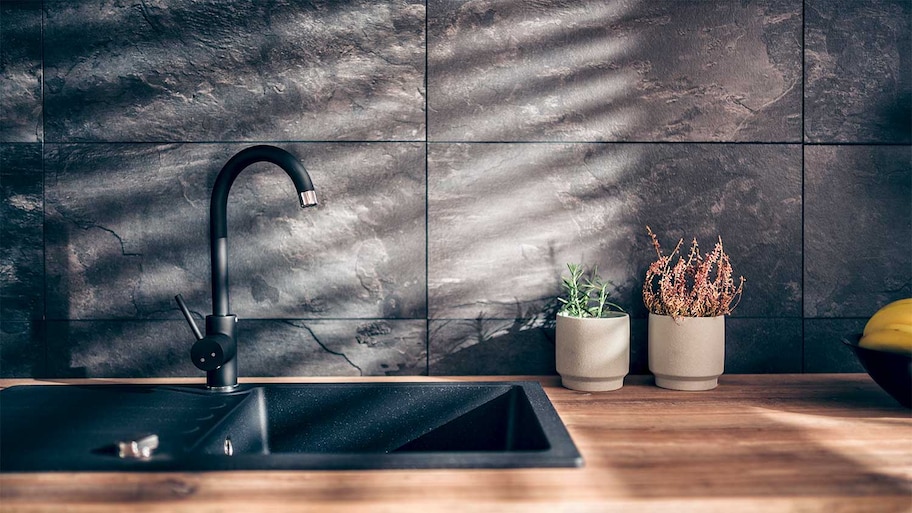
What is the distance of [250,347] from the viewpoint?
128 centimetres

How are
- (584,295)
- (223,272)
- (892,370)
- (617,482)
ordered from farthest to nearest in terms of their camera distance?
(584,295) → (223,272) → (892,370) → (617,482)

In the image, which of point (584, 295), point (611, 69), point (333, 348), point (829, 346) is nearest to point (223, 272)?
point (333, 348)

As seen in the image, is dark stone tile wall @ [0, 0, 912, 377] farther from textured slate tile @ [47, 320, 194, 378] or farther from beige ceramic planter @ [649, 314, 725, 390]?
beige ceramic planter @ [649, 314, 725, 390]

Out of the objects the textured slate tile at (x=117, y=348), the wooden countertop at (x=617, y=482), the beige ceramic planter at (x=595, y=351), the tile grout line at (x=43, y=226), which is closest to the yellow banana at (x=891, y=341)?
the wooden countertop at (x=617, y=482)

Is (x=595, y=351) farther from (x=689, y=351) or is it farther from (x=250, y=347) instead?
(x=250, y=347)

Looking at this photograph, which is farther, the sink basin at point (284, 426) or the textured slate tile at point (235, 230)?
the textured slate tile at point (235, 230)

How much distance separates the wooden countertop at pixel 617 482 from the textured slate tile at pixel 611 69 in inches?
22.9

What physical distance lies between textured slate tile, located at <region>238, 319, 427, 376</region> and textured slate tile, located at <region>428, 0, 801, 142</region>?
0.38 meters

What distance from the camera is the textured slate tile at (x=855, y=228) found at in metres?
1.30

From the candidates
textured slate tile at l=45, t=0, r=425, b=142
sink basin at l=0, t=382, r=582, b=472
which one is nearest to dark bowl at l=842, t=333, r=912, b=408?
sink basin at l=0, t=382, r=582, b=472

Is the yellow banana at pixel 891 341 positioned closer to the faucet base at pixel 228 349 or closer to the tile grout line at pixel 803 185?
the tile grout line at pixel 803 185

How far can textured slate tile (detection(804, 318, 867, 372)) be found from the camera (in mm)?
1308

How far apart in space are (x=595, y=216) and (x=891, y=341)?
0.52m

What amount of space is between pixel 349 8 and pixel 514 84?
0.34 m
